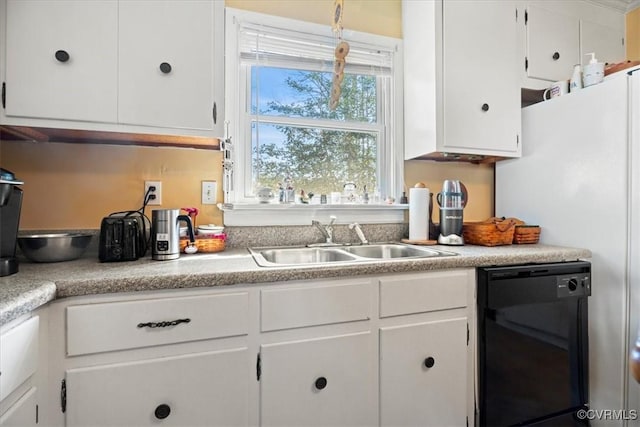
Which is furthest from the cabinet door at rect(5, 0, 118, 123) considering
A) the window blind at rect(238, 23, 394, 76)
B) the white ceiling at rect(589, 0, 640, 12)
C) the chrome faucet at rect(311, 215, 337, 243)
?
the white ceiling at rect(589, 0, 640, 12)

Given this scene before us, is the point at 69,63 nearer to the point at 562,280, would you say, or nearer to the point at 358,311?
the point at 358,311

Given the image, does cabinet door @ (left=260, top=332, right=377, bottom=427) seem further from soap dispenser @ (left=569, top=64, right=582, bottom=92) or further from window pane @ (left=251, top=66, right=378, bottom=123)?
soap dispenser @ (left=569, top=64, right=582, bottom=92)

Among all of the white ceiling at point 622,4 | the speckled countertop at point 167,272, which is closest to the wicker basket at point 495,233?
the speckled countertop at point 167,272

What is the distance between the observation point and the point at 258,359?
106cm

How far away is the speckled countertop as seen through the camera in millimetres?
835

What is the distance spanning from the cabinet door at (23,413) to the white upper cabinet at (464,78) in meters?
1.90

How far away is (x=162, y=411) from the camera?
0.98 meters

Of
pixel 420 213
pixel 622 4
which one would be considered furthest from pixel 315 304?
pixel 622 4

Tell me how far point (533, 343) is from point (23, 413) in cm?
184

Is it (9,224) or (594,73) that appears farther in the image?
(594,73)

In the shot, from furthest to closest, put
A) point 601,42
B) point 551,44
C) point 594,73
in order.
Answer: point 601,42 → point 551,44 → point 594,73

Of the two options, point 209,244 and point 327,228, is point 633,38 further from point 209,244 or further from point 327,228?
point 209,244

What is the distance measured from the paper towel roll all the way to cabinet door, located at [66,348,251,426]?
119 cm

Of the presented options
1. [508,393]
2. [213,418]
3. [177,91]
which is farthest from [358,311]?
[177,91]
